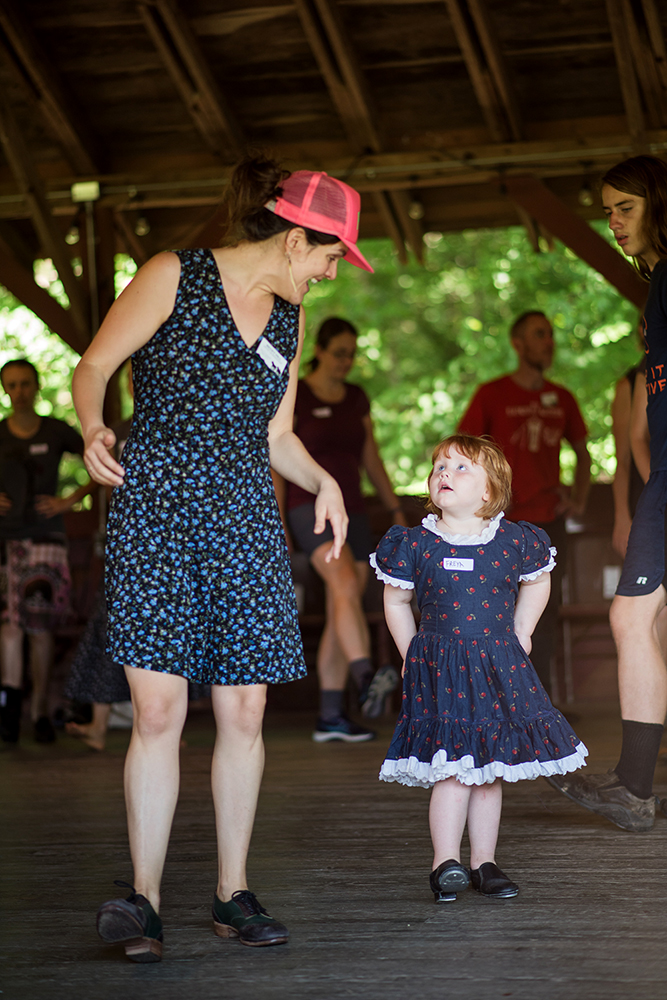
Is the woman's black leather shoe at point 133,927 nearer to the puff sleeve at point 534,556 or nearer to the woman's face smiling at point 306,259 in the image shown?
the puff sleeve at point 534,556

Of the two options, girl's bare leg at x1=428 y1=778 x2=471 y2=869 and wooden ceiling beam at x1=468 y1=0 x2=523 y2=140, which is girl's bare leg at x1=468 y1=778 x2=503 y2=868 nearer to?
girl's bare leg at x1=428 y1=778 x2=471 y2=869

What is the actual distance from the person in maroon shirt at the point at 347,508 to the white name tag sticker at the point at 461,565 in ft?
8.01

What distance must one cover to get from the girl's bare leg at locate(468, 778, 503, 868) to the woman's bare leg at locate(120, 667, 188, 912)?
0.74 m

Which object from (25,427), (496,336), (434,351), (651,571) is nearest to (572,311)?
(496,336)

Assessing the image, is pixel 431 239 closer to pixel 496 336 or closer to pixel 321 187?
pixel 496 336

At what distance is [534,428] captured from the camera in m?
5.62

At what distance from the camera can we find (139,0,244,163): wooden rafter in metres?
6.53

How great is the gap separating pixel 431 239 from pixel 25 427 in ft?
37.6

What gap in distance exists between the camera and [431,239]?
650 inches

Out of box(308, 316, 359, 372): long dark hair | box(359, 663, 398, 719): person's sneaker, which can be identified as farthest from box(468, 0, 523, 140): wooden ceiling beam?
box(359, 663, 398, 719): person's sneaker

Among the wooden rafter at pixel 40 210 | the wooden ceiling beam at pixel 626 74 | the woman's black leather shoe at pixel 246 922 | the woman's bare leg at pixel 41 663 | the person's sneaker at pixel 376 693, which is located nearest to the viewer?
the woman's black leather shoe at pixel 246 922

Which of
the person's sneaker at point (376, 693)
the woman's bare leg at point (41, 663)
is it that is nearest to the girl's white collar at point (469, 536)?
the person's sneaker at point (376, 693)

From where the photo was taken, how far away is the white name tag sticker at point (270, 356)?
237 centimetres

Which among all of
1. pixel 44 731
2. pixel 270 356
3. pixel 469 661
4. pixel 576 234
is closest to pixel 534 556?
pixel 469 661
